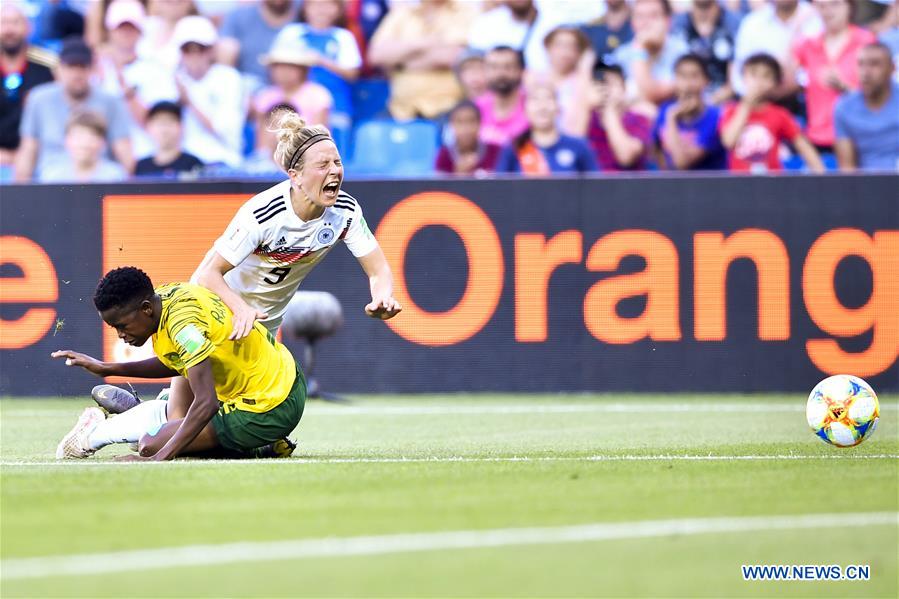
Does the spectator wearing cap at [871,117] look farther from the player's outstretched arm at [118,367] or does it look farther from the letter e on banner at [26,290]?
the player's outstretched arm at [118,367]

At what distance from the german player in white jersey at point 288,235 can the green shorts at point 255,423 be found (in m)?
0.32

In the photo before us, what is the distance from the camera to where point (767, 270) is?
14711 mm

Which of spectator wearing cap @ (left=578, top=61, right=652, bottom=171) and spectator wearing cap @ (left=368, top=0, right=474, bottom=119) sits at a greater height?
spectator wearing cap @ (left=368, top=0, right=474, bottom=119)

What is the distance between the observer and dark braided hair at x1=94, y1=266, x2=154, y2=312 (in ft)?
24.9

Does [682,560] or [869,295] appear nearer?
[682,560]

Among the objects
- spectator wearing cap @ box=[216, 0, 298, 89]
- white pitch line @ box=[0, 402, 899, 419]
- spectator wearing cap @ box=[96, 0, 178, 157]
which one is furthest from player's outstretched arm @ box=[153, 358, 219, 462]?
spectator wearing cap @ box=[216, 0, 298, 89]

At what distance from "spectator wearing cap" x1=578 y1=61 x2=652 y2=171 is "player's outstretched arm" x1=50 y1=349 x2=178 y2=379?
346 inches

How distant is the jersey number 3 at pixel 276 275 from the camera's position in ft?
29.1

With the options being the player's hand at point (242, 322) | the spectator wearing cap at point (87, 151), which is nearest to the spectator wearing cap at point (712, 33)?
the spectator wearing cap at point (87, 151)

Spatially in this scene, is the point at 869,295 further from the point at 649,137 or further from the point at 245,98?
the point at 245,98

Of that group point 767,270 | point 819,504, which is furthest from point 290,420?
point 767,270

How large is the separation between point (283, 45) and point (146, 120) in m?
1.92

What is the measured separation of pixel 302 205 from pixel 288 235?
0.74 ft

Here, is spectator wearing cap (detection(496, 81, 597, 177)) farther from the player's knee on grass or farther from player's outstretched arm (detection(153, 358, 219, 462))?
player's outstretched arm (detection(153, 358, 219, 462))
